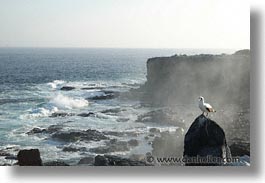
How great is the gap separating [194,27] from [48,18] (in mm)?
1049

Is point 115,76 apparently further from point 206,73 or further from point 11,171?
point 11,171

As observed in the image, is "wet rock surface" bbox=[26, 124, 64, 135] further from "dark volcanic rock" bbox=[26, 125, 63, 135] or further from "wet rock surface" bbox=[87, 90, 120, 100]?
"wet rock surface" bbox=[87, 90, 120, 100]

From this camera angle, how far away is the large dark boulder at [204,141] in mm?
3383

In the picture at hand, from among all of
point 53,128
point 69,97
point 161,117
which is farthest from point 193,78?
point 53,128

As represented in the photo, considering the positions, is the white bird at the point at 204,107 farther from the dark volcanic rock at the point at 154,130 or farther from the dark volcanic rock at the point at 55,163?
the dark volcanic rock at the point at 55,163

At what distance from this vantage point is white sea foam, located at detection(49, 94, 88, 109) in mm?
3533

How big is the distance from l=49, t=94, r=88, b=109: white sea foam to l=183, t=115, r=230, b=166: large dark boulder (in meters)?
0.78

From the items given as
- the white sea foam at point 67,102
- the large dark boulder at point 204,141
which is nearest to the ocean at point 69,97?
the white sea foam at point 67,102

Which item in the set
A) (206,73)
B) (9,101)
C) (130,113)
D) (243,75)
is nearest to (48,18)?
(9,101)

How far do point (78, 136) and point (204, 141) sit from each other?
0.89 metres

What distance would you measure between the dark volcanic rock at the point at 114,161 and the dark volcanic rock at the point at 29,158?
1.35ft

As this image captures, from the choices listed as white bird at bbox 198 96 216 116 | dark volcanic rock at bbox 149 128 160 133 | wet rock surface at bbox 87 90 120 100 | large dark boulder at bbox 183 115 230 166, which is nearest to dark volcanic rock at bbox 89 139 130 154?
dark volcanic rock at bbox 149 128 160 133

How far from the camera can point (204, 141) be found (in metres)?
3.40

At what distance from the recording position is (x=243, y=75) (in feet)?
11.1
